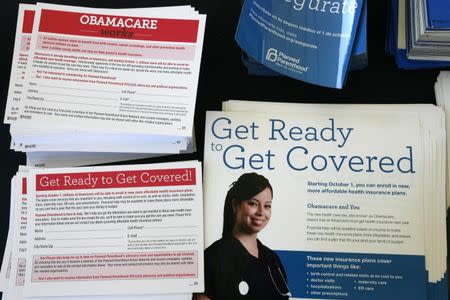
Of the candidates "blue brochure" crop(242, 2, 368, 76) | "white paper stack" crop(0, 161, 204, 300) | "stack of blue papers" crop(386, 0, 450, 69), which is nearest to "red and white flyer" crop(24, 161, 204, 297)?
"white paper stack" crop(0, 161, 204, 300)

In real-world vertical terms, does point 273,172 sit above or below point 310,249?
above

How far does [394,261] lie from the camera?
64 cm

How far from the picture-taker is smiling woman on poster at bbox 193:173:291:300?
2.11 ft

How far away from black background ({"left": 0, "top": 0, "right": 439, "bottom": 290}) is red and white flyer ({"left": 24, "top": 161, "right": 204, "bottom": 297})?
0.05 m

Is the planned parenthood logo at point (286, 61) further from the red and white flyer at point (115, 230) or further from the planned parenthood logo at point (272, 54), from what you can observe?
the red and white flyer at point (115, 230)

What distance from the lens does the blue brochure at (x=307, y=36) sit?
0.65 meters

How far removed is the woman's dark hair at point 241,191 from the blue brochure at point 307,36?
0.15 m

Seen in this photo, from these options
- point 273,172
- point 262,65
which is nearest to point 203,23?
point 262,65

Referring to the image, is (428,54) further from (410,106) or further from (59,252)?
(59,252)

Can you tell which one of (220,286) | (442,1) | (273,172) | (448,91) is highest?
(442,1)

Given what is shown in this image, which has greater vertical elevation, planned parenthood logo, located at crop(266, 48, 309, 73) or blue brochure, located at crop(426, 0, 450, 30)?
blue brochure, located at crop(426, 0, 450, 30)

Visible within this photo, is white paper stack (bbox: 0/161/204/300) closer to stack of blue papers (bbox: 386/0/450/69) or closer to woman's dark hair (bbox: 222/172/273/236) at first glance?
woman's dark hair (bbox: 222/172/273/236)

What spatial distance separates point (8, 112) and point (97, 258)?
0.77 ft

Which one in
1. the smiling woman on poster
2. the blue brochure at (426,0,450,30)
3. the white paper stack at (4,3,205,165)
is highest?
the blue brochure at (426,0,450,30)
